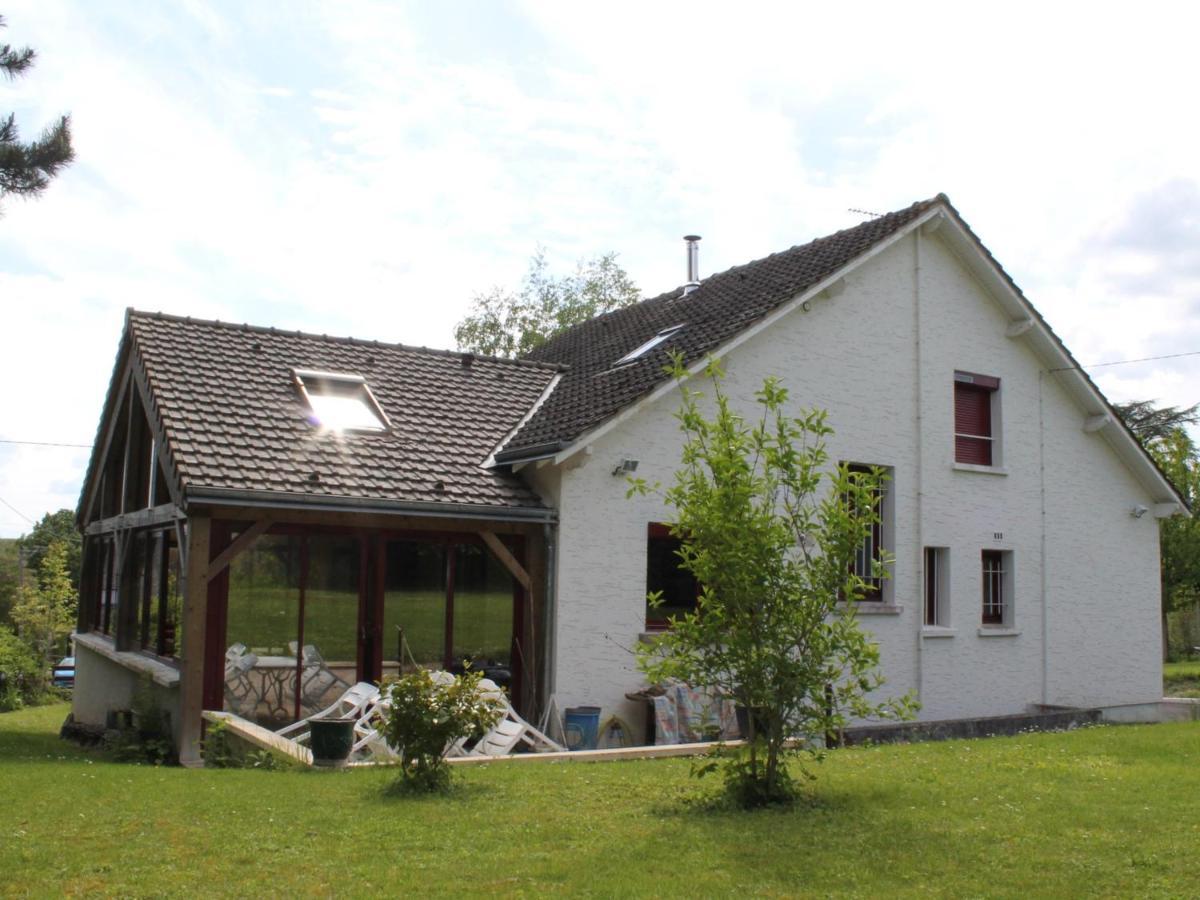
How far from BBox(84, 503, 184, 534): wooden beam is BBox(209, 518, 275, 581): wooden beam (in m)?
0.67

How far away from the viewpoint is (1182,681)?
1112 inches

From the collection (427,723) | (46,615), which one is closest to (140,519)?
(427,723)

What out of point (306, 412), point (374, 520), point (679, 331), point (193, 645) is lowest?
point (193, 645)

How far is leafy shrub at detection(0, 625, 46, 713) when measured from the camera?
103 ft

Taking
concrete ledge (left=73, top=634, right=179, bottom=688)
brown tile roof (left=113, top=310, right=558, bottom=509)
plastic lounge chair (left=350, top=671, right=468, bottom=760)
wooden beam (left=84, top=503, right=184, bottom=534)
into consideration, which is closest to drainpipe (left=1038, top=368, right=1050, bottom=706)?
brown tile roof (left=113, top=310, right=558, bottom=509)

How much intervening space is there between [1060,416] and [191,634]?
46.0ft

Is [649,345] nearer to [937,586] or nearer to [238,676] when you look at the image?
[937,586]

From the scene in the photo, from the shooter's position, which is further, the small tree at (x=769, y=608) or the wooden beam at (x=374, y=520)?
the wooden beam at (x=374, y=520)

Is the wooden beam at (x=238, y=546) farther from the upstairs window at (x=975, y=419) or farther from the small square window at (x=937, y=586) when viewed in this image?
the upstairs window at (x=975, y=419)

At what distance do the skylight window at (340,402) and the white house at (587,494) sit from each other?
7cm

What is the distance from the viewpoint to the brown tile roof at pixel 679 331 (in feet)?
50.2

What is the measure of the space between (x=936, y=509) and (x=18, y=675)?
87.6ft

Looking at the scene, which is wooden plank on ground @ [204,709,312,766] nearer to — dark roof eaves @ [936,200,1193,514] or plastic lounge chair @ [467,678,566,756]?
plastic lounge chair @ [467,678,566,756]

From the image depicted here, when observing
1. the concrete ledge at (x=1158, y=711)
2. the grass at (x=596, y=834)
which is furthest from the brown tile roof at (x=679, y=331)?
the concrete ledge at (x=1158, y=711)
